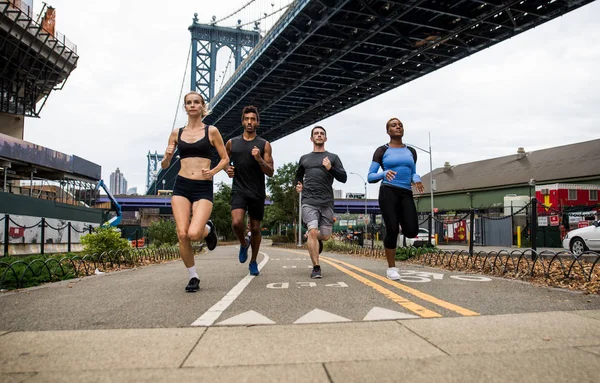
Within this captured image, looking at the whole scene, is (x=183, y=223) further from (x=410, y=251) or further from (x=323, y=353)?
(x=410, y=251)

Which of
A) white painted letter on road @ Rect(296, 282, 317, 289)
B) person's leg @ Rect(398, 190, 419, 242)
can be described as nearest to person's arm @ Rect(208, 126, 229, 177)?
white painted letter on road @ Rect(296, 282, 317, 289)

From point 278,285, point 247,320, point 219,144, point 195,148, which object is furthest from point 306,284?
point 247,320

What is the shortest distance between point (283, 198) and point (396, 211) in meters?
43.1

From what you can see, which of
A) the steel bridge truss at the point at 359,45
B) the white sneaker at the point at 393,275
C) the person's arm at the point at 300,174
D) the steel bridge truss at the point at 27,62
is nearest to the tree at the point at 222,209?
the steel bridge truss at the point at 359,45

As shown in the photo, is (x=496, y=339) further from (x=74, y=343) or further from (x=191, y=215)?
(x=191, y=215)

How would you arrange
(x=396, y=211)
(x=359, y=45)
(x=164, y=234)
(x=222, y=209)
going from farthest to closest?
(x=222, y=209), (x=359, y=45), (x=164, y=234), (x=396, y=211)

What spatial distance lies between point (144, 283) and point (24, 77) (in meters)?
41.1

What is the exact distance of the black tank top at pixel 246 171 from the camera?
6434 millimetres

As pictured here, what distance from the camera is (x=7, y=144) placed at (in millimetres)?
32531

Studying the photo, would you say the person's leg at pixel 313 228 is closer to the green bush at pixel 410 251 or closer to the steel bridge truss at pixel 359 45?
the green bush at pixel 410 251

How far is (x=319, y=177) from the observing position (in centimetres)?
695

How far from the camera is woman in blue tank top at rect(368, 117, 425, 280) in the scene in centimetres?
658

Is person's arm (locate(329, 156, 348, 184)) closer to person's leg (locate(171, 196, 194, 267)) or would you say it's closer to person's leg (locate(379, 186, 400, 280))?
person's leg (locate(379, 186, 400, 280))

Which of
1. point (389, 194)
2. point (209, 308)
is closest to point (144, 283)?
point (209, 308)
